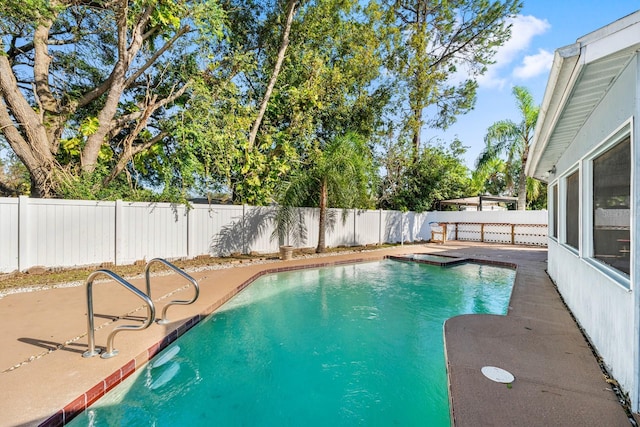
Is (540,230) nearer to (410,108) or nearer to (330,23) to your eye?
(410,108)

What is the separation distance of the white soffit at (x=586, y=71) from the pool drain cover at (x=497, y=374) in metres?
2.53

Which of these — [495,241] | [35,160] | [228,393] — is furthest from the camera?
[495,241]

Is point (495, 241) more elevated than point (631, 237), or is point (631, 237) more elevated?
point (631, 237)

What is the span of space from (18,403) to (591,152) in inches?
227

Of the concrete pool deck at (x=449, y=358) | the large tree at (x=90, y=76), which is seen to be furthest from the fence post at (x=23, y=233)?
the concrete pool deck at (x=449, y=358)

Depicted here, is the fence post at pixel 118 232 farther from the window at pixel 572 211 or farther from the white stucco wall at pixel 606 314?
the window at pixel 572 211

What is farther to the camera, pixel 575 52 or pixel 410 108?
pixel 410 108

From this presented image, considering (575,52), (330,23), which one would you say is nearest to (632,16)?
(575,52)

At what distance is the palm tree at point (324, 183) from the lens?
34.9 ft

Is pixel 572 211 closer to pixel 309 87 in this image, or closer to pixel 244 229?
pixel 244 229

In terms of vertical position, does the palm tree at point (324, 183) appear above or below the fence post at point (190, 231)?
above

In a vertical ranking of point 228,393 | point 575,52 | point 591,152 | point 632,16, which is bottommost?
point 228,393

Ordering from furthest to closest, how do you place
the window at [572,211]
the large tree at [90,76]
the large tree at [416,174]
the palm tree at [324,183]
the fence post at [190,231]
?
the large tree at [416,174] → the palm tree at [324,183] → the fence post at [190,231] → the large tree at [90,76] → the window at [572,211]

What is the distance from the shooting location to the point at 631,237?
2389 millimetres
